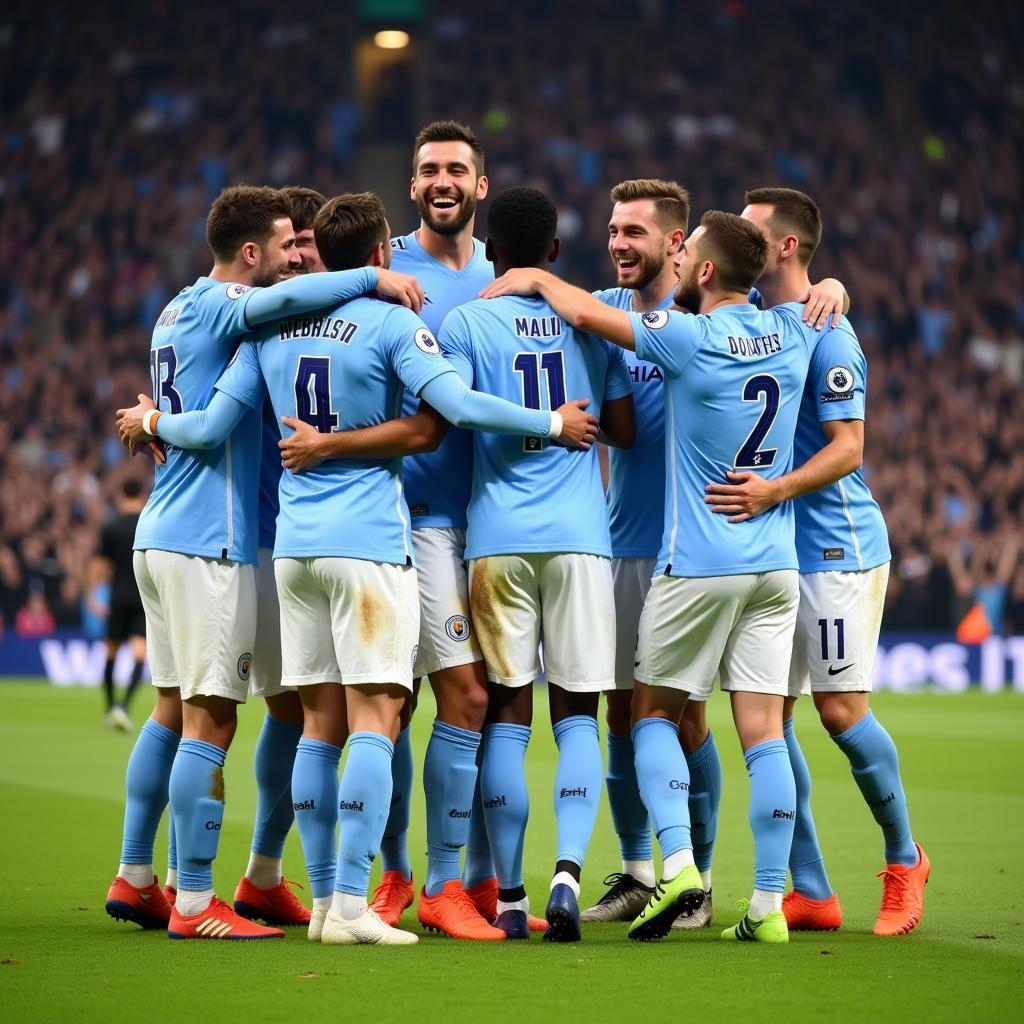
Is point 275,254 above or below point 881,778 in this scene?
above

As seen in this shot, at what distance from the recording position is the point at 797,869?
5.53 m

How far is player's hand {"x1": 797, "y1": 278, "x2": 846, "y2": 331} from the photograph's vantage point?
5480 millimetres

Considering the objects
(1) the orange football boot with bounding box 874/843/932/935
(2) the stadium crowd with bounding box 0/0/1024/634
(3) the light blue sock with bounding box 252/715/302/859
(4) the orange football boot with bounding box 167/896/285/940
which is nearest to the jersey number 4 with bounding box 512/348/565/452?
(3) the light blue sock with bounding box 252/715/302/859

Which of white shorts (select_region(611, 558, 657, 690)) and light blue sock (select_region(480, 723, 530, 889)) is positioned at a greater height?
white shorts (select_region(611, 558, 657, 690))

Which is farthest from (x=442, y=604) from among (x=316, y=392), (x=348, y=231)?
(x=348, y=231)

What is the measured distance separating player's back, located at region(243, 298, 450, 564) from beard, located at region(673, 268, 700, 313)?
895 mm

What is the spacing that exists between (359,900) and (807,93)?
25.3 meters

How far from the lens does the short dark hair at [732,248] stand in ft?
17.3

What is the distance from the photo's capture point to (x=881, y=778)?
552cm

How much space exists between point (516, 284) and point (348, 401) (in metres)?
0.70

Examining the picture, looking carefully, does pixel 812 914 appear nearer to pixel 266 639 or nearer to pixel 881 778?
pixel 881 778

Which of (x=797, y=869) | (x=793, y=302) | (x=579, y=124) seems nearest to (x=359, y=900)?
(x=797, y=869)

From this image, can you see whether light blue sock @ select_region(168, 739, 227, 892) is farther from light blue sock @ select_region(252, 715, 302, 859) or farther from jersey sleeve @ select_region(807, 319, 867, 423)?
jersey sleeve @ select_region(807, 319, 867, 423)

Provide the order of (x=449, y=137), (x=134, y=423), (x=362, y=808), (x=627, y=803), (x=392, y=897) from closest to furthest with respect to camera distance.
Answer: (x=362, y=808) → (x=134, y=423) → (x=392, y=897) → (x=449, y=137) → (x=627, y=803)
